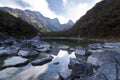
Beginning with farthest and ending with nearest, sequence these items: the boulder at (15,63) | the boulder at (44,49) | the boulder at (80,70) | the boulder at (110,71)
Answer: the boulder at (44,49)
the boulder at (15,63)
the boulder at (80,70)
the boulder at (110,71)

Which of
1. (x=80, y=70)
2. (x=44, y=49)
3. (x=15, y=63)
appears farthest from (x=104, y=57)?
(x=44, y=49)

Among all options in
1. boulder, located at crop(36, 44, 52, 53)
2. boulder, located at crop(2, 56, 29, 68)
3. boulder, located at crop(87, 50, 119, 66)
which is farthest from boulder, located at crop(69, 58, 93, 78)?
boulder, located at crop(36, 44, 52, 53)

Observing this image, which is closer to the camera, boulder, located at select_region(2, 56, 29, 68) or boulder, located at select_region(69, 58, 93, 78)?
boulder, located at select_region(69, 58, 93, 78)

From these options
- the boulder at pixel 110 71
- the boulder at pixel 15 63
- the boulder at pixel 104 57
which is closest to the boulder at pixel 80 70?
the boulder at pixel 110 71

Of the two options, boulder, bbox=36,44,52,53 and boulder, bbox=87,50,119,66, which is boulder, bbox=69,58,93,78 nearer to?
boulder, bbox=87,50,119,66

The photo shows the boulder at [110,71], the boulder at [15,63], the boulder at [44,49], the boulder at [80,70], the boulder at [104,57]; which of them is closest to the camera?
the boulder at [110,71]

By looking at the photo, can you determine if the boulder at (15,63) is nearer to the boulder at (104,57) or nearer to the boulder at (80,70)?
the boulder at (104,57)

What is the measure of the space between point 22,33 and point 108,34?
6038cm

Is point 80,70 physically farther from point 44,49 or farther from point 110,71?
point 44,49

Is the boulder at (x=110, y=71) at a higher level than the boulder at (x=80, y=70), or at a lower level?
higher

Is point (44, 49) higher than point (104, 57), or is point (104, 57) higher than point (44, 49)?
point (104, 57)

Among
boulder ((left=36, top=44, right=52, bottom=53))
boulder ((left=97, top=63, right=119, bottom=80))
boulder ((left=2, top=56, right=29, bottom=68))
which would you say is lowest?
boulder ((left=2, top=56, right=29, bottom=68))

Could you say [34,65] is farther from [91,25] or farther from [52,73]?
[91,25]

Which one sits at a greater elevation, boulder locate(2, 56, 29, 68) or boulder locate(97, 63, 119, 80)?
boulder locate(97, 63, 119, 80)
